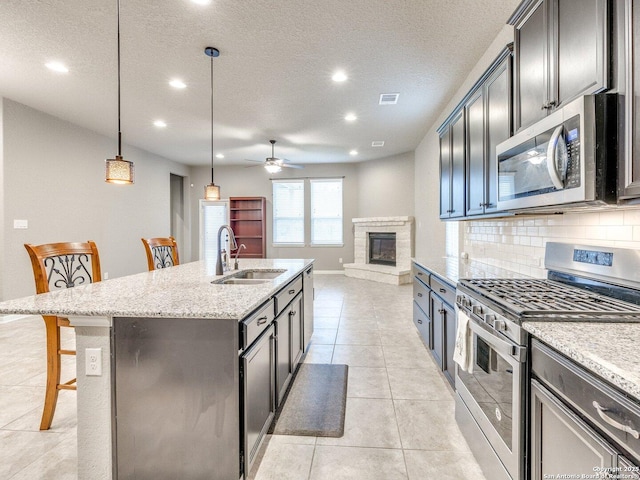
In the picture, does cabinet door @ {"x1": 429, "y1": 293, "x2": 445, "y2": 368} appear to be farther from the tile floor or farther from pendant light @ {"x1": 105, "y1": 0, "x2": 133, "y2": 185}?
pendant light @ {"x1": 105, "y1": 0, "x2": 133, "y2": 185}

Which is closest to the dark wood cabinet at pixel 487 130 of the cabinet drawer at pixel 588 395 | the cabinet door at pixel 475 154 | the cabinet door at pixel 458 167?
the cabinet door at pixel 475 154

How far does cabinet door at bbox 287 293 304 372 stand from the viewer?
99.8 inches

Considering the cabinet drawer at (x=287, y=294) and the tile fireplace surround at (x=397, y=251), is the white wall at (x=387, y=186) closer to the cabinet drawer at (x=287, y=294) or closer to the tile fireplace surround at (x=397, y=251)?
the tile fireplace surround at (x=397, y=251)

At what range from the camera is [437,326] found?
2.74 metres

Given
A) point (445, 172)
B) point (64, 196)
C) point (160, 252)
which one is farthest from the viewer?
point (64, 196)

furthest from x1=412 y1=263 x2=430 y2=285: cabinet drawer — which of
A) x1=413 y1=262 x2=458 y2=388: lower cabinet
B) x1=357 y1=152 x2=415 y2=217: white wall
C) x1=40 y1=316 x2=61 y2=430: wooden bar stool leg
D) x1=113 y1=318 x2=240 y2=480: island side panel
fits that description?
x1=357 y1=152 x2=415 y2=217: white wall

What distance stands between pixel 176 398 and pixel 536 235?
2459 millimetres

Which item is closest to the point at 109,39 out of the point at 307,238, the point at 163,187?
the point at 163,187

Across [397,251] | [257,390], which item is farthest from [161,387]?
[397,251]

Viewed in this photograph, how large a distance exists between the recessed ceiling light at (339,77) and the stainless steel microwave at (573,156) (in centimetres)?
245

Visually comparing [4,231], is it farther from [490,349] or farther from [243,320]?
[490,349]

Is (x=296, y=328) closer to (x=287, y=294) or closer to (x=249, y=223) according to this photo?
(x=287, y=294)

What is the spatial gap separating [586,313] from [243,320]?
1403 millimetres

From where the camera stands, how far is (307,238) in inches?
347
